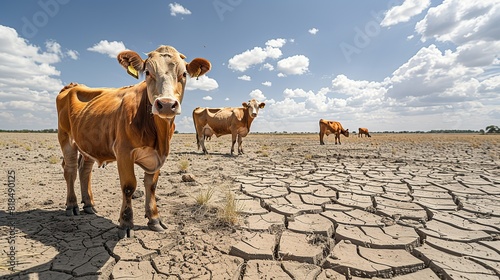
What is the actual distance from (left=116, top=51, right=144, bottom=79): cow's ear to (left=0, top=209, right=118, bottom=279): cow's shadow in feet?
5.95

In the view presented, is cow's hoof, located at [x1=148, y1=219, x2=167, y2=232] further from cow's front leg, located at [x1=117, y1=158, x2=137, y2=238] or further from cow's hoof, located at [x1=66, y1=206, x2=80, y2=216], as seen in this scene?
cow's hoof, located at [x1=66, y1=206, x2=80, y2=216]

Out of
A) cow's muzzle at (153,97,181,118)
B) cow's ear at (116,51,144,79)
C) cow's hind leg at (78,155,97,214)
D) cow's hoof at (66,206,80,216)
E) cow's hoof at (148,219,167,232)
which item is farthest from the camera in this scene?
cow's hind leg at (78,155,97,214)

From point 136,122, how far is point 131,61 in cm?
63

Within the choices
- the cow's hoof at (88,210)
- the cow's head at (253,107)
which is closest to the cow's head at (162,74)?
the cow's hoof at (88,210)

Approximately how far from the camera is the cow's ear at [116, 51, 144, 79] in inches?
97.3

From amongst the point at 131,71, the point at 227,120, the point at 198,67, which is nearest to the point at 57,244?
the point at 131,71

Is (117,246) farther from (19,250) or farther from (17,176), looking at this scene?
(17,176)

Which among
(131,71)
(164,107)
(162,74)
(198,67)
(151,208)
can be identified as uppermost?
(198,67)

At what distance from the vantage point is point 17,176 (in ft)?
18.7

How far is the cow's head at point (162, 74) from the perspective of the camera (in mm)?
1940

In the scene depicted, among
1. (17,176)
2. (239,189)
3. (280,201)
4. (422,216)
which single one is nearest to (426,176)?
(422,216)

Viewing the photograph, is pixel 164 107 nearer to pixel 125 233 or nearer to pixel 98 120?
pixel 98 120

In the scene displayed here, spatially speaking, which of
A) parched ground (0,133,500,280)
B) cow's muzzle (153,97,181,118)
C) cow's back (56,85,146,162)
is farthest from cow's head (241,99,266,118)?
cow's muzzle (153,97,181,118)

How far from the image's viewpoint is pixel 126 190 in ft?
8.48
